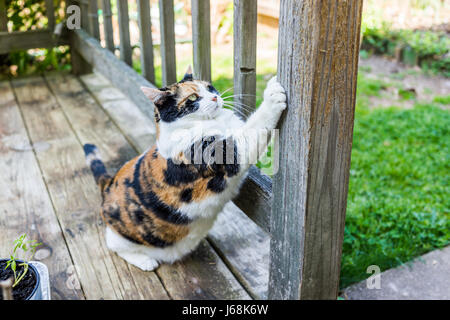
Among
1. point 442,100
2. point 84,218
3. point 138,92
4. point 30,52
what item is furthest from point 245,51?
point 30,52

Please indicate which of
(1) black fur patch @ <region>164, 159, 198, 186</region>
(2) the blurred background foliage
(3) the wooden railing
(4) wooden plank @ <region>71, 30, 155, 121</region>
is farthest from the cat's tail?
(2) the blurred background foliage

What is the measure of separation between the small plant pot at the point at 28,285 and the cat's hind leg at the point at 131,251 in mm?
654

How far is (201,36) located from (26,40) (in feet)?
8.77

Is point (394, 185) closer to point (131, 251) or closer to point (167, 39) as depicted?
point (167, 39)

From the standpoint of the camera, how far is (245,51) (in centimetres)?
164

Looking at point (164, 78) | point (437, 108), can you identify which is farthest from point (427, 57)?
point (164, 78)

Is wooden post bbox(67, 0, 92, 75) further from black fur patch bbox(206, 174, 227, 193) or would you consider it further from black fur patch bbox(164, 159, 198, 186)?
black fur patch bbox(206, 174, 227, 193)

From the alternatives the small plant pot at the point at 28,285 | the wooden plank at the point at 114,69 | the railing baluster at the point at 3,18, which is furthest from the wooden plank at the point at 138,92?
the small plant pot at the point at 28,285

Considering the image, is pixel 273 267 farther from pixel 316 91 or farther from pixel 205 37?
pixel 205 37

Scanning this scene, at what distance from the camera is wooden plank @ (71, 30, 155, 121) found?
2832 mm

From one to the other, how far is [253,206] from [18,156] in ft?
5.90

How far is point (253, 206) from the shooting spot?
1813 millimetres

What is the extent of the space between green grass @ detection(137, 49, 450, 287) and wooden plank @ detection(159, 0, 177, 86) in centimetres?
72

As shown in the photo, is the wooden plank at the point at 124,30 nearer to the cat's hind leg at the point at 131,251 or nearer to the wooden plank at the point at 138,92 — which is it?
the wooden plank at the point at 138,92
